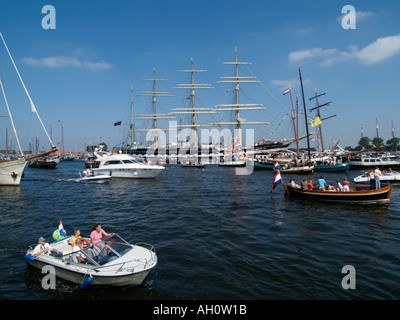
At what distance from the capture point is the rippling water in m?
7.87

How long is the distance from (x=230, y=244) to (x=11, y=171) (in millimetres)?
30584

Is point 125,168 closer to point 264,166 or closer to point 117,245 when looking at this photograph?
point 117,245

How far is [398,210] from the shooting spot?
17.9 meters

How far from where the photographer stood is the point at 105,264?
7.84 metres

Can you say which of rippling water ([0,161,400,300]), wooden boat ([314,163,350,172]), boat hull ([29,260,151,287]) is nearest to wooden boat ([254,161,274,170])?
wooden boat ([314,163,350,172])

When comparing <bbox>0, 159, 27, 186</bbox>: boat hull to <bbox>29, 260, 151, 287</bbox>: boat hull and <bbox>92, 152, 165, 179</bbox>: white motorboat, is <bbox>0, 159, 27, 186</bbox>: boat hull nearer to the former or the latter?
<bbox>92, 152, 165, 179</bbox>: white motorboat

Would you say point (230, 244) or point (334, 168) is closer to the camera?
point (230, 244)

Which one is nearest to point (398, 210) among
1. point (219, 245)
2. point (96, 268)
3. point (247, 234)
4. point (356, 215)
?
point (356, 215)

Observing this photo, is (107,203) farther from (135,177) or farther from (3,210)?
(135,177)

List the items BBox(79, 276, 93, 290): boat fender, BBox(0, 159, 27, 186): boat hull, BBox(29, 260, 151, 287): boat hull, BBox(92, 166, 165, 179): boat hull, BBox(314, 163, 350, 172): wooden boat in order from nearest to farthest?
BBox(79, 276, 93, 290): boat fender < BBox(29, 260, 151, 287): boat hull < BBox(0, 159, 27, 186): boat hull < BBox(92, 166, 165, 179): boat hull < BBox(314, 163, 350, 172): wooden boat

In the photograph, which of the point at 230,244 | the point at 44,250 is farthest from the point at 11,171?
the point at 230,244

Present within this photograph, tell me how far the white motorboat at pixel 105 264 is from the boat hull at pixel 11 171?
2581 cm

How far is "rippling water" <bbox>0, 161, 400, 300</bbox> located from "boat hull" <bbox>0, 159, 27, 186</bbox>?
25.9 feet

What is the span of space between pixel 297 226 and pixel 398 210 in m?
9.50
